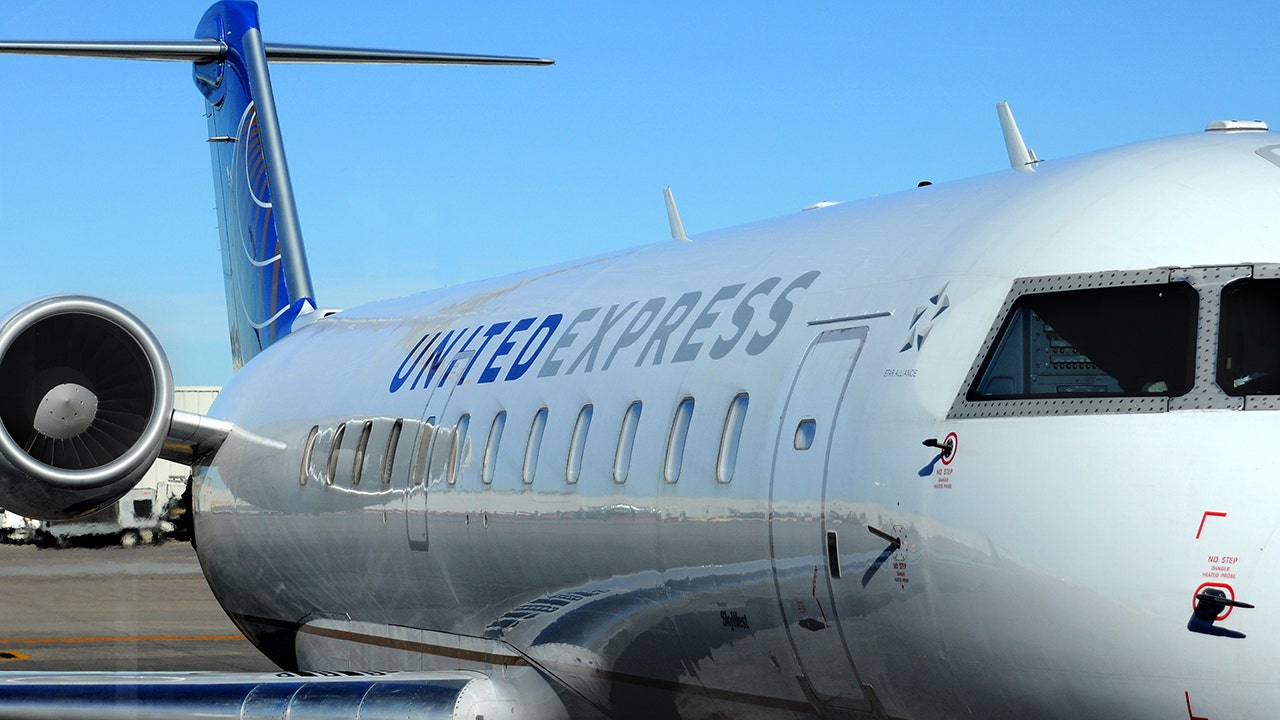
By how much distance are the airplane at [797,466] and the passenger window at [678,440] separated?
0.02 meters

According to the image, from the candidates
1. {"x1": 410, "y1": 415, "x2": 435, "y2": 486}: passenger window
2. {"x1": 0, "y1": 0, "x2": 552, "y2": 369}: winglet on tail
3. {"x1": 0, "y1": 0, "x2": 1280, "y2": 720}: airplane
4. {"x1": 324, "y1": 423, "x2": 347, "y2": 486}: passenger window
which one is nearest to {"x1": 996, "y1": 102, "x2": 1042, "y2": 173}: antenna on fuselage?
{"x1": 0, "y1": 0, "x2": 1280, "y2": 720}: airplane

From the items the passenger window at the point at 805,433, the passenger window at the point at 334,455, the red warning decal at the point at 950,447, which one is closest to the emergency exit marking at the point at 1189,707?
the red warning decal at the point at 950,447

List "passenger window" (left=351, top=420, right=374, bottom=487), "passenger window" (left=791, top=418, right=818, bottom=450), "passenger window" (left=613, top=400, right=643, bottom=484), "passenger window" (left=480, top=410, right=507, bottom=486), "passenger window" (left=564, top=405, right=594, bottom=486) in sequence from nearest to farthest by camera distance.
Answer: "passenger window" (left=791, top=418, right=818, bottom=450)
"passenger window" (left=613, top=400, right=643, bottom=484)
"passenger window" (left=564, top=405, right=594, bottom=486)
"passenger window" (left=480, top=410, right=507, bottom=486)
"passenger window" (left=351, top=420, right=374, bottom=487)

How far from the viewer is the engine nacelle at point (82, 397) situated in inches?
455

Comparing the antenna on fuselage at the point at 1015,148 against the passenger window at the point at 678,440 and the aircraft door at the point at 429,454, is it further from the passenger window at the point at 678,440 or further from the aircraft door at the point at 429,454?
the aircraft door at the point at 429,454

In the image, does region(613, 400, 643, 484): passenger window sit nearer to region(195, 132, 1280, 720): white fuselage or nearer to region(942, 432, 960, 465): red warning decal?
region(195, 132, 1280, 720): white fuselage

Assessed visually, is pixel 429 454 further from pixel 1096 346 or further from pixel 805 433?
pixel 1096 346

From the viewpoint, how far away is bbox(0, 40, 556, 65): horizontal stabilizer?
16.2 metres

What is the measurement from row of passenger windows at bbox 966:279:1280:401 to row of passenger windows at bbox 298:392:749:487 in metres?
1.57

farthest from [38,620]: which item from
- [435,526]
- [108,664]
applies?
[435,526]

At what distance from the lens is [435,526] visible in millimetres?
10078

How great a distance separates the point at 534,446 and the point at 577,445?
0.54 m

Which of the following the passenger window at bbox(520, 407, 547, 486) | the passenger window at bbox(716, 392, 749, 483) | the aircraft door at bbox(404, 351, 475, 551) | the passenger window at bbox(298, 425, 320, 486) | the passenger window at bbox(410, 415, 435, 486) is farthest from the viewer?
the passenger window at bbox(298, 425, 320, 486)

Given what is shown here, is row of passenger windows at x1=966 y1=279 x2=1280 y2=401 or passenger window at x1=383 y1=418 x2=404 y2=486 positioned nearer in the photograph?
row of passenger windows at x1=966 y1=279 x2=1280 y2=401
